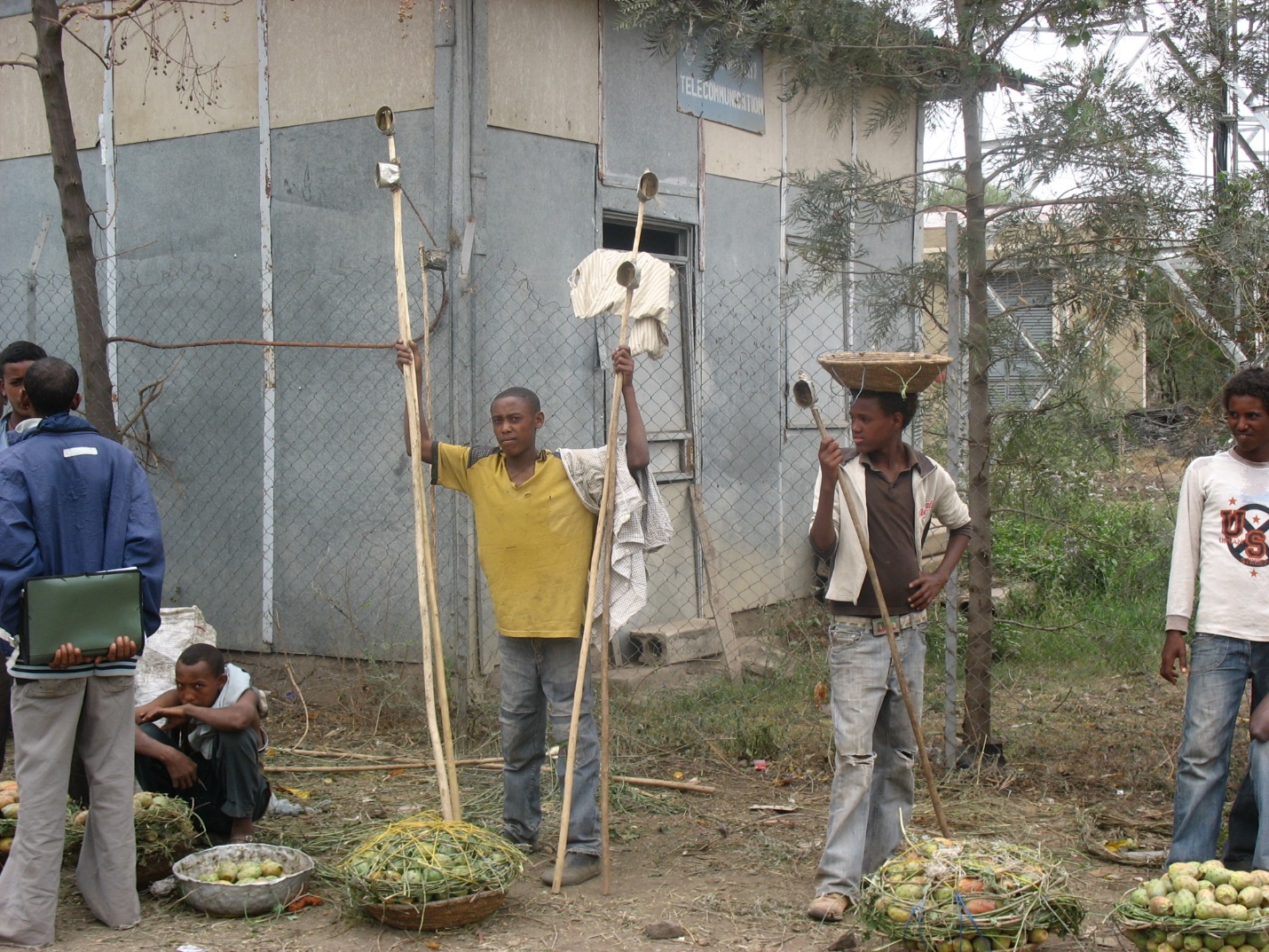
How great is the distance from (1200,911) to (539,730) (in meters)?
2.41

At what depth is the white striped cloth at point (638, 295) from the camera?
15.6ft

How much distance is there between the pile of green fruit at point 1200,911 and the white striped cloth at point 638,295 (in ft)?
8.16

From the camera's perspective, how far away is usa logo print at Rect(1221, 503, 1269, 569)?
13.6ft

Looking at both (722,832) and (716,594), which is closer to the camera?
(722,832)

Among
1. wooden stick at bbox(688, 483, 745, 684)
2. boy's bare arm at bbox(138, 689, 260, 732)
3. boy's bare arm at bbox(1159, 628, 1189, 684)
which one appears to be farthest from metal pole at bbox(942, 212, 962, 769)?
boy's bare arm at bbox(138, 689, 260, 732)

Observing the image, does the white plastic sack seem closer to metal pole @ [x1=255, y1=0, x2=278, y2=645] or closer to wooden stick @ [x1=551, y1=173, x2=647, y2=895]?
metal pole @ [x1=255, y1=0, x2=278, y2=645]

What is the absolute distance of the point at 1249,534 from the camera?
418cm

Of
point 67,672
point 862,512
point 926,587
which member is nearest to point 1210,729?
point 926,587

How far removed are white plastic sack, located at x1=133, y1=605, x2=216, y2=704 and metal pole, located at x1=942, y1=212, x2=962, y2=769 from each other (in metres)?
3.76

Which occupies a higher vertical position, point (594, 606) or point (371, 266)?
point (371, 266)

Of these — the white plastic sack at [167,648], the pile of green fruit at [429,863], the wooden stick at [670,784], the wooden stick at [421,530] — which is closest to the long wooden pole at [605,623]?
the pile of green fruit at [429,863]

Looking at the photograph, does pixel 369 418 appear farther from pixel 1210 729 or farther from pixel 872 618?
pixel 1210 729

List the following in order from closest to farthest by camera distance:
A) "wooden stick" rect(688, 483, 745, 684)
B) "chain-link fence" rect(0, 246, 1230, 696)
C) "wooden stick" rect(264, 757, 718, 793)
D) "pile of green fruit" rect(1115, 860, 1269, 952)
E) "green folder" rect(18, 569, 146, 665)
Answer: "pile of green fruit" rect(1115, 860, 1269, 952) → "green folder" rect(18, 569, 146, 665) → "wooden stick" rect(264, 757, 718, 793) → "chain-link fence" rect(0, 246, 1230, 696) → "wooden stick" rect(688, 483, 745, 684)

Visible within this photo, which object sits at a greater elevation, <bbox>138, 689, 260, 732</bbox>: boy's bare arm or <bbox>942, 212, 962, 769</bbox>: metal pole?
<bbox>942, 212, 962, 769</bbox>: metal pole
